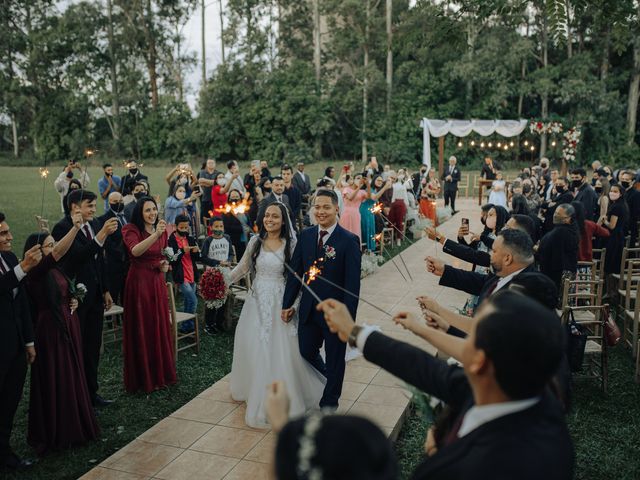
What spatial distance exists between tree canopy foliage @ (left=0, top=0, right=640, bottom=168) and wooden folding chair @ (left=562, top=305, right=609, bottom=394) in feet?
84.2

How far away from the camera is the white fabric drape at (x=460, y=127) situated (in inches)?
1035

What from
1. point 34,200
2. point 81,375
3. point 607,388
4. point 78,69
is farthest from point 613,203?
point 78,69

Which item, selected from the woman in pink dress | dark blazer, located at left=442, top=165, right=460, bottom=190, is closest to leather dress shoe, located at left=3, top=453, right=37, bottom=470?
the woman in pink dress

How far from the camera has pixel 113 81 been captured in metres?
39.9

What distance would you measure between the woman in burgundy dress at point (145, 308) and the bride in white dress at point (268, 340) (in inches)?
35.5

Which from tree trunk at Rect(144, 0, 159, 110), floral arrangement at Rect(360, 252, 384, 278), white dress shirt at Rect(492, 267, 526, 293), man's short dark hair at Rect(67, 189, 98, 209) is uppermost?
tree trunk at Rect(144, 0, 159, 110)

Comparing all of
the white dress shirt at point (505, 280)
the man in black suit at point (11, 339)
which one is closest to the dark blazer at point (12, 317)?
the man in black suit at point (11, 339)

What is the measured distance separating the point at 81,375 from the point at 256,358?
150cm

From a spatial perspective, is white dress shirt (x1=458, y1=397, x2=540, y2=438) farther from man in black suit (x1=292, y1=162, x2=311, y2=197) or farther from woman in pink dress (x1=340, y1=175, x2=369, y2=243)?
man in black suit (x1=292, y1=162, x2=311, y2=197)

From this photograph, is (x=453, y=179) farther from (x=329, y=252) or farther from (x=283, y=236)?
(x=329, y=252)

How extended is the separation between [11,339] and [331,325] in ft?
9.82

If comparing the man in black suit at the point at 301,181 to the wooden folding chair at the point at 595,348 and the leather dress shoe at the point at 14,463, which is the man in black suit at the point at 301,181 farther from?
the leather dress shoe at the point at 14,463

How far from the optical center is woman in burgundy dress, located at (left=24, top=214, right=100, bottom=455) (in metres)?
4.60

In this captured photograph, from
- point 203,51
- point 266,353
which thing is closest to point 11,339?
point 266,353
